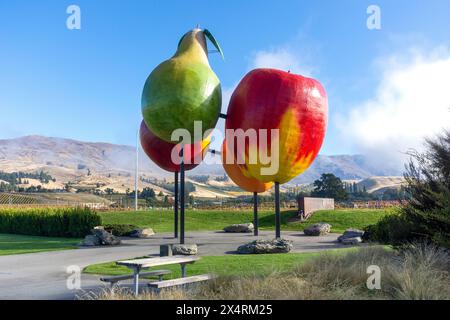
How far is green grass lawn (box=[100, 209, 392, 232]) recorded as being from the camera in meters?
30.5

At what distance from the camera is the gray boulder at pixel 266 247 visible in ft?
53.2

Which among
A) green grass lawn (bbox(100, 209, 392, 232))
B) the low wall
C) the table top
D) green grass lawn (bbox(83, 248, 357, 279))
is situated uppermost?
the low wall

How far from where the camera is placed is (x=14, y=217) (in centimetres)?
3291

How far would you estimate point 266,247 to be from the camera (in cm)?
1630

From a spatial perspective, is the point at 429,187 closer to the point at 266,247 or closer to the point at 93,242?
the point at 266,247

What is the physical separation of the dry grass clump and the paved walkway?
7.64 feet

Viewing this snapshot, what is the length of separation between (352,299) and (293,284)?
0.98 m

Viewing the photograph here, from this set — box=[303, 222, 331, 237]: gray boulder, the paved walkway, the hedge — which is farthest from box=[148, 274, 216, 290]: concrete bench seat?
the hedge

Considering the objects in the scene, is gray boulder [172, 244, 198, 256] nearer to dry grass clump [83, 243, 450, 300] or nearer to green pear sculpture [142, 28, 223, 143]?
green pear sculpture [142, 28, 223, 143]

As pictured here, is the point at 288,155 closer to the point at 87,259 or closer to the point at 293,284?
the point at 87,259

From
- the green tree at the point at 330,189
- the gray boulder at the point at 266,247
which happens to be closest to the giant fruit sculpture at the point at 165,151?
the gray boulder at the point at 266,247

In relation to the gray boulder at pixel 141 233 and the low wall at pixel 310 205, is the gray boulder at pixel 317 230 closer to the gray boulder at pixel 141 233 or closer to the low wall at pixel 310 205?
the low wall at pixel 310 205

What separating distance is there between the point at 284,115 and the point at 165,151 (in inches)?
295
